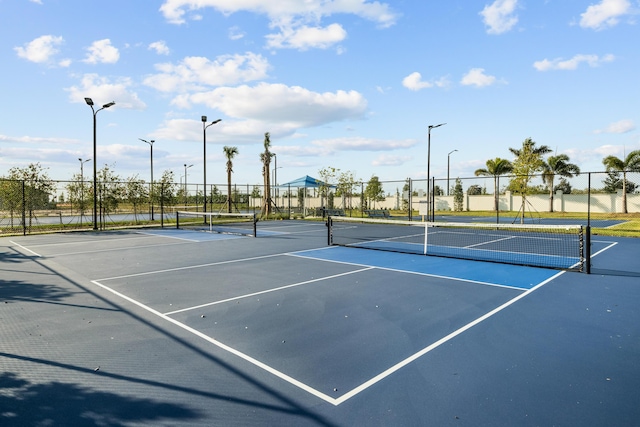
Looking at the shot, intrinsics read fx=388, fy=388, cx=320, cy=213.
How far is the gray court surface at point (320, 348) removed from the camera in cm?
330

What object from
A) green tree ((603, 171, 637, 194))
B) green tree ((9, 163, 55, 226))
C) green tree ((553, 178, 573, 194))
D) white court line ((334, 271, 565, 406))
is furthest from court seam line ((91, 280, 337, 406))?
green tree ((553, 178, 573, 194))

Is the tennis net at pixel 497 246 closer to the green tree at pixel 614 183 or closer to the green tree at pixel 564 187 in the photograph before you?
the green tree at pixel 614 183

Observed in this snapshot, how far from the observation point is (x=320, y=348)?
461 centimetres

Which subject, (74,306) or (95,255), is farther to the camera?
(95,255)

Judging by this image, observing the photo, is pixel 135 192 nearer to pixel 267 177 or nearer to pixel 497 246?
pixel 267 177

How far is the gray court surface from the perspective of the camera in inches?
130

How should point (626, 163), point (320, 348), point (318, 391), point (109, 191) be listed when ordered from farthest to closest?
point (626, 163) < point (109, 191) < point (320, 348) < point (318, 391)

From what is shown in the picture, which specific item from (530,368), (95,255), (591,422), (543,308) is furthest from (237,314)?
(95,255)

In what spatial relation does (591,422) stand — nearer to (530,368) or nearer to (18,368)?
(530,368)

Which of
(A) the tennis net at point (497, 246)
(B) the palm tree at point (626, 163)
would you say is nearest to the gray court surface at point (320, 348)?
(A) the tennis net at point (497, 246)

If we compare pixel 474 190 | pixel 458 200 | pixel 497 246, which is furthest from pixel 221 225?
pixel 474 190

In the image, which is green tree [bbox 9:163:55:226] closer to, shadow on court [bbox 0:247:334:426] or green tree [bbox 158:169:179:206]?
green tree [bbox 158:169:179:206]

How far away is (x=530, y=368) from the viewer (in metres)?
4.08

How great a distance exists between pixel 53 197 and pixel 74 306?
1950cm
